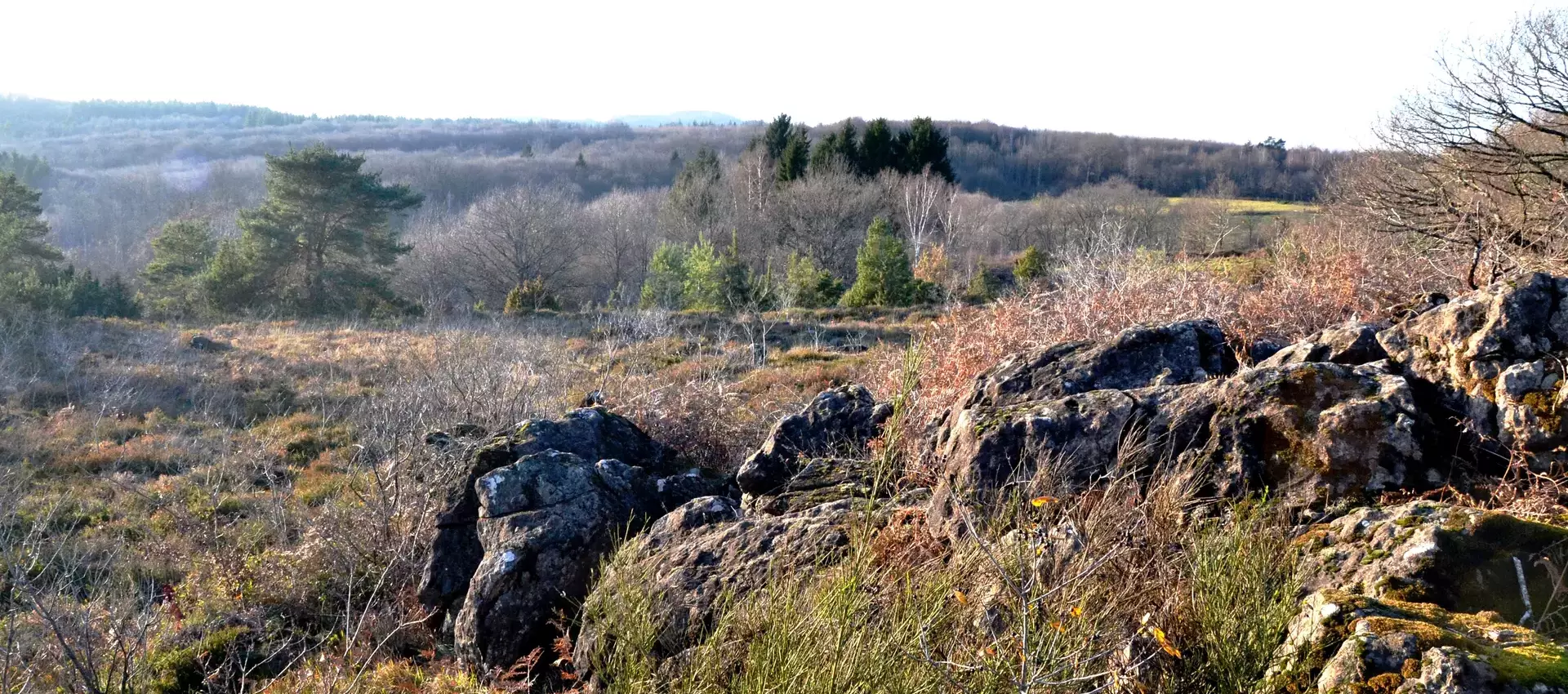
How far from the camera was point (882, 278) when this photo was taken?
2284 centimetres

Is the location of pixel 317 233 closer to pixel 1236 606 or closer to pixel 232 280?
pixel 232 280

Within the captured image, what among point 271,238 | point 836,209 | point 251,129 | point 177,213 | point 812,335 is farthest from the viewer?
point 251,129

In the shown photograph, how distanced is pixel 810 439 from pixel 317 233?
2679cm

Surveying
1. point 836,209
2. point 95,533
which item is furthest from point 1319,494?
point 836,209

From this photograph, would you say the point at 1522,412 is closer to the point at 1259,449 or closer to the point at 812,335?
the point at 1259,449

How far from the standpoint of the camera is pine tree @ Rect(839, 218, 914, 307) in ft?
74.5

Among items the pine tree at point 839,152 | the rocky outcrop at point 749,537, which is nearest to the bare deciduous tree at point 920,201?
the pine tree at point 839,152

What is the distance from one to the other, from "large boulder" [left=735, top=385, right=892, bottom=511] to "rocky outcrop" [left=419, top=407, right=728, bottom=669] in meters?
0.43

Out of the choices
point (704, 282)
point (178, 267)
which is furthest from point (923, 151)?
point (178, 267)

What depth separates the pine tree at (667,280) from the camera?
24.9 m

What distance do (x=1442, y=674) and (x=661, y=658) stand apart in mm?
2055

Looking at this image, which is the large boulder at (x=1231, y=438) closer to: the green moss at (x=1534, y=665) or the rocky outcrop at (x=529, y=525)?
the green moss at (x=1534, y=665)

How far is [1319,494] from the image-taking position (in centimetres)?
286

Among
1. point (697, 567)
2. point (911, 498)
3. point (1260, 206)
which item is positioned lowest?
point (697, 567)
